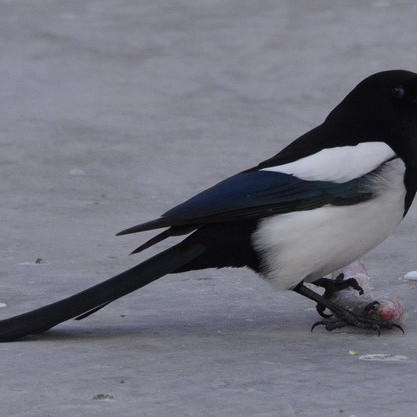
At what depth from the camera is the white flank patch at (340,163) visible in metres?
3.82

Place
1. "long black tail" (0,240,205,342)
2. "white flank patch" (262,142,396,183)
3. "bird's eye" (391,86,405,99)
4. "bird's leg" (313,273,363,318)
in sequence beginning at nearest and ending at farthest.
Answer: "long black tail" (0,240,205,342), "white flank patch" (262,142,396,183), "bird's eye" (391,86,405,99), "bird's leg" (313,273,363,318)

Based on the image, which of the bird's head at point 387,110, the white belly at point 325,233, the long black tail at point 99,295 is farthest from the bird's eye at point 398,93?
the long black tail at point 99,295

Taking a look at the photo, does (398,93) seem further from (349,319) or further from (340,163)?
(349,319)

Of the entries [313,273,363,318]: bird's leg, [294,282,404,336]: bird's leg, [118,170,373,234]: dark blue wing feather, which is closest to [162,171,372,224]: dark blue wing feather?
[118,170,373,234]: dark blue wing feather

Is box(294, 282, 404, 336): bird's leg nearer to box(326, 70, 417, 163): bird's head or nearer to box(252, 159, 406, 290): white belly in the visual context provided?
box(252, 159, 406, 290): white belly

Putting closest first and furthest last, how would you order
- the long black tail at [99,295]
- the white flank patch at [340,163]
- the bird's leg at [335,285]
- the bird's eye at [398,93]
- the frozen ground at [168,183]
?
the frozen ground at [168,183]
the long black tail at [99,295]
the white flank patch at [340,163]
the bird's eye at [398,93]
the bird's leg at [335,285]

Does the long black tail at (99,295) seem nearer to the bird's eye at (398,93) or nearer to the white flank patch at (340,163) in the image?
the white flank patch at (340,163)

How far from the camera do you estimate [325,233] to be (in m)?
3.76

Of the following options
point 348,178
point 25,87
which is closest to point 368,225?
point 348,178

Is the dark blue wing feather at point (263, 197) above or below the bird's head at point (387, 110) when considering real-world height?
below

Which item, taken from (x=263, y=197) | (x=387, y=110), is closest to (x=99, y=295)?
(x=263, y=197)

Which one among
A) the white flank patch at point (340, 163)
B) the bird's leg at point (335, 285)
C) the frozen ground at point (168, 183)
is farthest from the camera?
the bird's leg at point (335, 285)

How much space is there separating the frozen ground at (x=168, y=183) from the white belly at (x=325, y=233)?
206 millimetres

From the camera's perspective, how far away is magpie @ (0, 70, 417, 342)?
12.3ft
